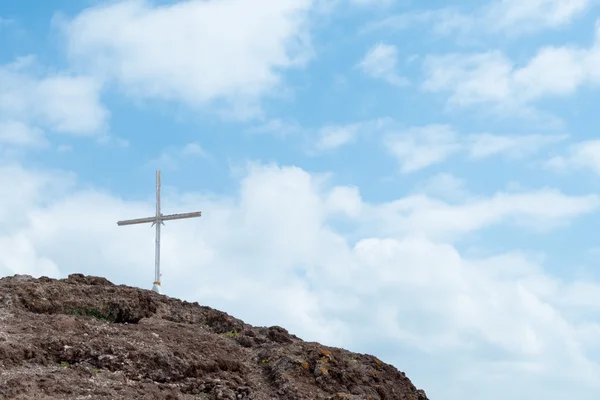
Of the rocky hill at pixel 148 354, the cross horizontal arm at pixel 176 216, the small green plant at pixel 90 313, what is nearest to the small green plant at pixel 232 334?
the rocky hill at pixel 148 354

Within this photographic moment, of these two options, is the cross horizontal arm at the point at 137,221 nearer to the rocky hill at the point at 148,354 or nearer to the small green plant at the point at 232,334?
the rocky hill at the point at 148,354

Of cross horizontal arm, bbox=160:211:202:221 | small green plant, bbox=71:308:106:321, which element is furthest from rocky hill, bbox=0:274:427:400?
cross horizontal arm, bbox=160:211:202:221

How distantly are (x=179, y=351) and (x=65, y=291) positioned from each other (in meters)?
3.74

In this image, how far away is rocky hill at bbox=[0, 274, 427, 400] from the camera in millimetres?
13617

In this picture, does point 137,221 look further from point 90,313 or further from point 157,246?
point 90,313

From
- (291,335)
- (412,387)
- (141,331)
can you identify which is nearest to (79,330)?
(141,331)

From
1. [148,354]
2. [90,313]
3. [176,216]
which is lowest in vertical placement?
[148,354]

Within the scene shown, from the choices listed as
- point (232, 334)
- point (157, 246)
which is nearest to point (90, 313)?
point (232, 334)

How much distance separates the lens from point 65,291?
17.7 meters

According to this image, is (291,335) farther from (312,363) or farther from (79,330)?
(79,330)

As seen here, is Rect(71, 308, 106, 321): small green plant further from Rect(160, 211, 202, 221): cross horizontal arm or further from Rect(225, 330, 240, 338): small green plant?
Rect(160, 211, 202, 221): cross horizontal arm

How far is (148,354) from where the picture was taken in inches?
584

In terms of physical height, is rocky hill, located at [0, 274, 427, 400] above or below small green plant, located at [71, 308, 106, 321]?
below

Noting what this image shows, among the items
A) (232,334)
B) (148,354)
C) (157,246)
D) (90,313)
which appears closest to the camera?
(148,354)
